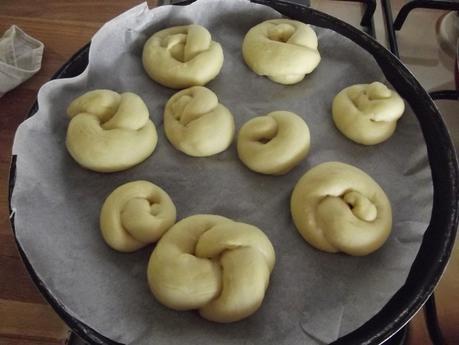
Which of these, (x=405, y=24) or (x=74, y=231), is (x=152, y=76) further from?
(x=405, y=24)

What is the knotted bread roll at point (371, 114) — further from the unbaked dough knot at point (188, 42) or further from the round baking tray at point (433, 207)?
the unbaked dough knot at point (188, 42)

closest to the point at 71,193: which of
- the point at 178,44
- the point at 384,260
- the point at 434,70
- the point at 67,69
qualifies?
the point at 67,69

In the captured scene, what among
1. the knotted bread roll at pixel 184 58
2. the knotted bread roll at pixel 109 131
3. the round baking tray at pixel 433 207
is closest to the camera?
the round baking tray at pixel 433 207

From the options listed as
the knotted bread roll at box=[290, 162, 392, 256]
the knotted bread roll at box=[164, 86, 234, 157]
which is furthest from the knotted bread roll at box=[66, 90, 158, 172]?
the knotted bread roll at box=[290, 162, 392, 256]

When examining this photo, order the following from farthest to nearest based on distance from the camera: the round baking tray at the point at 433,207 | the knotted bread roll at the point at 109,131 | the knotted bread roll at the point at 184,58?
the knotted bread roll at the point at 184,58, the knotted bread roll at the point at 109,131, the round baking tray at the point at 433,207

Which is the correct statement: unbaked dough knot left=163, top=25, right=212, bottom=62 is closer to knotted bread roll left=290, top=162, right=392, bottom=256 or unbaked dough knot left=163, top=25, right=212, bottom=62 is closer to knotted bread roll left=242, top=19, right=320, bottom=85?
knotted bread roll left=242, top=19, right=320, bottom=85

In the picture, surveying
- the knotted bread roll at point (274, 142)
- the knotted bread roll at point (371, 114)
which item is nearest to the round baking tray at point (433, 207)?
the knotted bread roll at point (371, 114)
